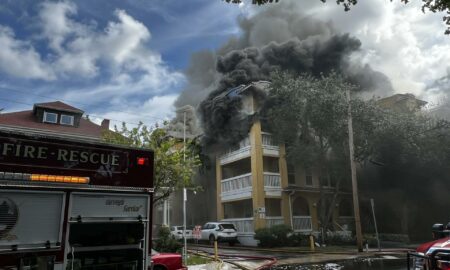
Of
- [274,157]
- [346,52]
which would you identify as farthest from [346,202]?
[346,52]

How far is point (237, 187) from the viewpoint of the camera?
2772 centimetres

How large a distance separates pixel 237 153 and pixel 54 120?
1354 centimetres

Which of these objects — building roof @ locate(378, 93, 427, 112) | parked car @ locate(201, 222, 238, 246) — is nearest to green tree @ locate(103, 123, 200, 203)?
parked car @ locate(201, 222, 238, 246)

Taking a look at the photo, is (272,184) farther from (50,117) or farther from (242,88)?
(50,117)

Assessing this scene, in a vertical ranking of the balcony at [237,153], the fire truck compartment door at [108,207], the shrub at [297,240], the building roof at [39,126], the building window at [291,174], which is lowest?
the shrub at [297,240]

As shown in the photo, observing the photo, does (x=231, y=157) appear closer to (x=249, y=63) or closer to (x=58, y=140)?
(x=249, y=63)

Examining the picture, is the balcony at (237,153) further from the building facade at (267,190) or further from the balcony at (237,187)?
the balcony at (237,187)

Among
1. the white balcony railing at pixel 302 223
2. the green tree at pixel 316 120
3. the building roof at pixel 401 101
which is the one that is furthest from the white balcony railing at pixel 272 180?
the building roof at pixel 401 101

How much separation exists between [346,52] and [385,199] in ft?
44.3

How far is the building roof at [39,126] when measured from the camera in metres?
26.0

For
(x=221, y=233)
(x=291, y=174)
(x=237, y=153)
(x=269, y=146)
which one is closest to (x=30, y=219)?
(x=221, y=233)

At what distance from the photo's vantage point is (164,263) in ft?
28.9

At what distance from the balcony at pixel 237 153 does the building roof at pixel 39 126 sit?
9003mm

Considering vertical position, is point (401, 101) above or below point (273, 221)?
above
